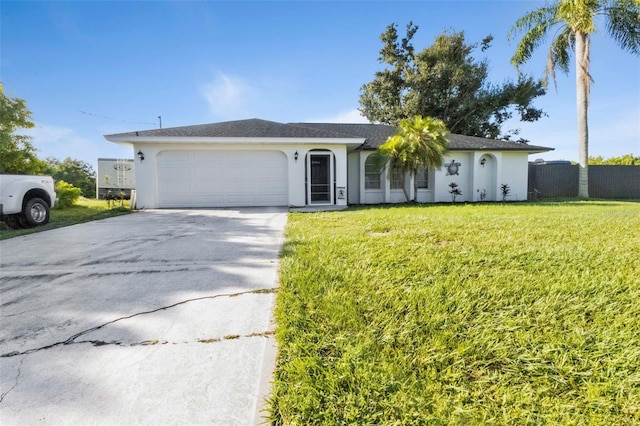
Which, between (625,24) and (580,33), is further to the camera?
(580,33)

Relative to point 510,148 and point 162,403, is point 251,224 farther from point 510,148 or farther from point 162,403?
point 510,148

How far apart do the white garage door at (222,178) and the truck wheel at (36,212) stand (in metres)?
3.61

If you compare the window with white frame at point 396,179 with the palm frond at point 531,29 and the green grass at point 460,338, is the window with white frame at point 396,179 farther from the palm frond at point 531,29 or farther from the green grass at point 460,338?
the palm frond at point 531,29

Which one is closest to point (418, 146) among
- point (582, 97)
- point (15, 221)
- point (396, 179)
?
point (396, 179)

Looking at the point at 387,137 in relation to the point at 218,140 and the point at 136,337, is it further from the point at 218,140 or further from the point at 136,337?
the point at 136,337

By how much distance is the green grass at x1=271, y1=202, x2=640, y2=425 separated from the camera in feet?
4.52

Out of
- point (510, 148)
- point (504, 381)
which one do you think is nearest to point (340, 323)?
point (504, 381)

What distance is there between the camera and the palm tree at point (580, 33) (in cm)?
1279

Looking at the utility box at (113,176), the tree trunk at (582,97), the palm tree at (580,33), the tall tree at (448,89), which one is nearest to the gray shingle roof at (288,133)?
the tree trunk at (582,97)

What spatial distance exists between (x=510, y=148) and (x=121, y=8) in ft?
53.8

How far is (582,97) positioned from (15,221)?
2177 centimetres

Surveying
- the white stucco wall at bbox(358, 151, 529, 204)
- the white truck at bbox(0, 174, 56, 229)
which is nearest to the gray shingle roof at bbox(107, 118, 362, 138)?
the white truck at bbox(0, 174, 56, 229)

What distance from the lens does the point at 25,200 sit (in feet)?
22.5

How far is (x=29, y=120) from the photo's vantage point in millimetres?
12867
